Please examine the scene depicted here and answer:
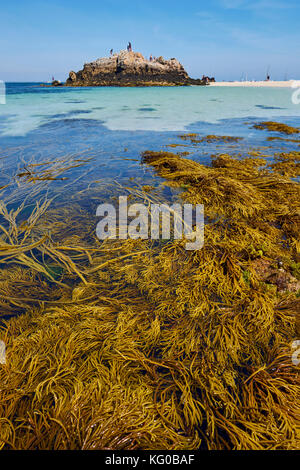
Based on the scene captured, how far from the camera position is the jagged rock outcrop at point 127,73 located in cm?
6475

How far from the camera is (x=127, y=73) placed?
65750 millimetres

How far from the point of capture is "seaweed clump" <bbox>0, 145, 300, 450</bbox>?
142 cm

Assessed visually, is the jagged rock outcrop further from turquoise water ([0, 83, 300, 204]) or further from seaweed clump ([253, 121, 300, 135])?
seaweed clump ([253, 121, 300, 135])

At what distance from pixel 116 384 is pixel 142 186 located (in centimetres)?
423

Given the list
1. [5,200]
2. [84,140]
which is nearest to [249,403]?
[5,200]

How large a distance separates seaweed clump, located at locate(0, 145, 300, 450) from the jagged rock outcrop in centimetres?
7362

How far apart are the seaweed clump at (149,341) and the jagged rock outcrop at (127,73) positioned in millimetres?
73621

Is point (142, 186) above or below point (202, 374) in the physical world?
above

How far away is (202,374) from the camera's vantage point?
5.58ft

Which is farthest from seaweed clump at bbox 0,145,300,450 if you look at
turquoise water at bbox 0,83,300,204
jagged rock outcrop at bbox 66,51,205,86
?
jagged rock outcrop at bbox 66,51,205,86

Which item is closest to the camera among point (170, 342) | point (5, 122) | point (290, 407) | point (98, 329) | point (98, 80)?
point (290, 407)

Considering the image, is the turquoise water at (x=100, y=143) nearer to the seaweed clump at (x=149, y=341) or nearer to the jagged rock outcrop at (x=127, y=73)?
the seaweed clump at (x=149, y=341)

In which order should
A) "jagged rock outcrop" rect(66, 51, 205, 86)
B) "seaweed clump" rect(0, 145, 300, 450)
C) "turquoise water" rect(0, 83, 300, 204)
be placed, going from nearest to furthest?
"seaweed clump" rect(0, 145, 300, 450), "turquoise water" rect(0, 83, 300, 204), "jagged rock outcrop" rect(66, 51, 205, 86)

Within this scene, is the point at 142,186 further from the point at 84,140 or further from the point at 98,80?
the point at 98,80
